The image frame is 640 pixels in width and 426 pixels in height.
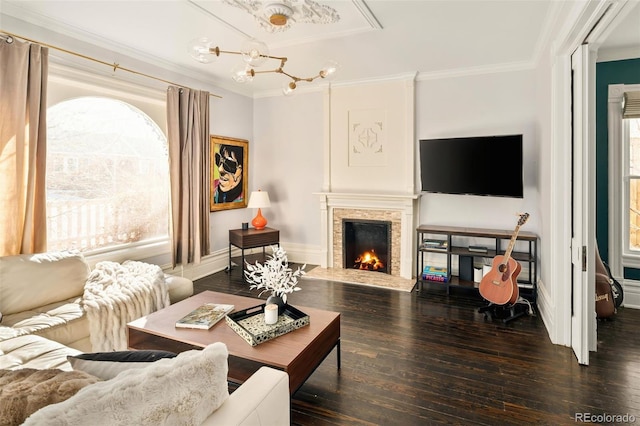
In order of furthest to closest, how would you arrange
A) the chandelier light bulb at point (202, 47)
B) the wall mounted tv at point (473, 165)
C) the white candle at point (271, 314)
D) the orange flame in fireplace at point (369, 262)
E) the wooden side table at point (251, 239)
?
the orange flame in fireplace at point (369, 262)
the wooden side table at point (251, 239)
the wall mounted tv at point (473, 165)
the chandelier light bulb at point (202, 47)
the white candle at point (271, 314)

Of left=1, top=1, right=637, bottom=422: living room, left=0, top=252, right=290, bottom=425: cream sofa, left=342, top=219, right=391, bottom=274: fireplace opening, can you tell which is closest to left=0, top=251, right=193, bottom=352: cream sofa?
left=0, top=252, right=290, bottom=425: cream sofa

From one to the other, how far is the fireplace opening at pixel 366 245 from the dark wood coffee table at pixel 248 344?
267 centimetres

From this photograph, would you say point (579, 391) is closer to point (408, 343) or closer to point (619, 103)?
point (408, 343)

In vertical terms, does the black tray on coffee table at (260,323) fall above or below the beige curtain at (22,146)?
below

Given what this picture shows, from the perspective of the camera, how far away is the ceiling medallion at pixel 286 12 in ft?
8.70

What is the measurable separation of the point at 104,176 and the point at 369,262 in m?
3.57

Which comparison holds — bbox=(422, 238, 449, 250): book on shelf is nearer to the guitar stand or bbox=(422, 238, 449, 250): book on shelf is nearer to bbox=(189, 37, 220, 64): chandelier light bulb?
the guitar stand

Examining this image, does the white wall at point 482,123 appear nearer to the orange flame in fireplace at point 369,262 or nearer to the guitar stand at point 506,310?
the orange flame in fireplace at point 369,262

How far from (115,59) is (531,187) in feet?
15.9

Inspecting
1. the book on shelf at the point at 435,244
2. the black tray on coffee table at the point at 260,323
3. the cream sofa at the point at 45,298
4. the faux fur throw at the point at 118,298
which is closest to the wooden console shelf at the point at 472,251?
the book on shelf at the point at 435,244

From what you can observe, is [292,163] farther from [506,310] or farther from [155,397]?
[155,397]

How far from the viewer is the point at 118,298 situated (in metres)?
2.86

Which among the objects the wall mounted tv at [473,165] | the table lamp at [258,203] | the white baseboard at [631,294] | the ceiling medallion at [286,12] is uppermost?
the ceiling medallion at [286,12]

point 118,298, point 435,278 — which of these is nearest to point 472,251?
point 435,278
